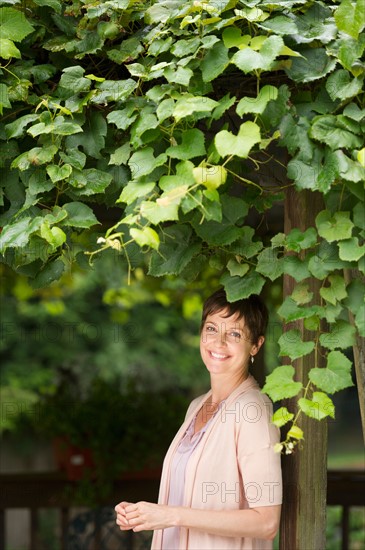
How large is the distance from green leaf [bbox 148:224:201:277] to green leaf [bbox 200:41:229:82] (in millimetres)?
359

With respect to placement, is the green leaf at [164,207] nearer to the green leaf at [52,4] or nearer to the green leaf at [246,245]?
the green leaf at [246,245]

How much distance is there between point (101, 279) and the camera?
838 centimetres

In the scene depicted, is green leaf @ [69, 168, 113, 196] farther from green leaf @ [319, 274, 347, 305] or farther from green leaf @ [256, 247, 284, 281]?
green leaf @ [319, 274, 347, 305]

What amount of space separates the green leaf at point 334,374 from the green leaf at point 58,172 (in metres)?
0.70

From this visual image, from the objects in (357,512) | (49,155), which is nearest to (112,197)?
(49,155)

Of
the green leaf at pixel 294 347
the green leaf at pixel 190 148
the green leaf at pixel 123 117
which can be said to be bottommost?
the green leaf at pixel 294 347

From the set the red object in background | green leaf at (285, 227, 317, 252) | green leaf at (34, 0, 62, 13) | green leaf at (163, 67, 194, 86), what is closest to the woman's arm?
green leaf at (285, 227, 317, 252)

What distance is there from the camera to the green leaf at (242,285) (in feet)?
5.93

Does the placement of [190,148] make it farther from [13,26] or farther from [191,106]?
[13,26]

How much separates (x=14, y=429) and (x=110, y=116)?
5.82 meters

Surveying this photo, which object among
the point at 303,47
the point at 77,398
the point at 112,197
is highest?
the point at 303,47

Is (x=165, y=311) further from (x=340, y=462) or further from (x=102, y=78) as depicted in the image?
(x=102, y=78)

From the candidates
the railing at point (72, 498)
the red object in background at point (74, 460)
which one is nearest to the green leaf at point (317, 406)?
the railing at point (72, 498)

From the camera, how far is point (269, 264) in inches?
70.2
